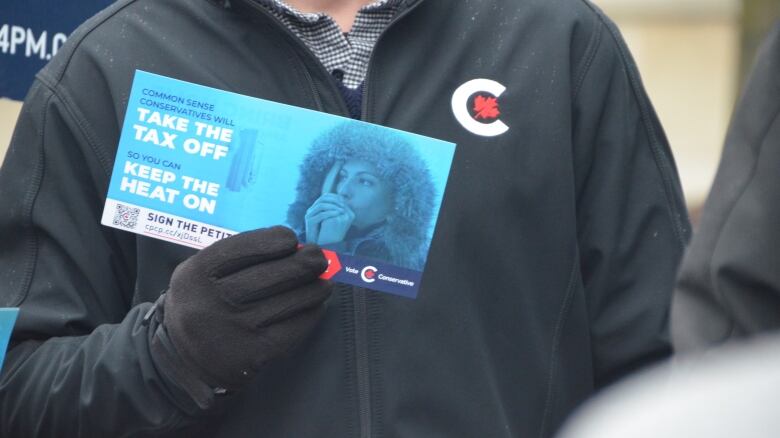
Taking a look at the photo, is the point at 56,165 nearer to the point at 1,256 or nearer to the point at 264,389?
the point at 1,256

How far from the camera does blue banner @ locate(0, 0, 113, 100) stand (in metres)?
2.66

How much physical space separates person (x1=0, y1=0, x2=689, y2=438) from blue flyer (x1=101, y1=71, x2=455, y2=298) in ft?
0.19

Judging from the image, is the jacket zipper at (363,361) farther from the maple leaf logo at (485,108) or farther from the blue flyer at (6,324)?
the blue flyer at (6,324)

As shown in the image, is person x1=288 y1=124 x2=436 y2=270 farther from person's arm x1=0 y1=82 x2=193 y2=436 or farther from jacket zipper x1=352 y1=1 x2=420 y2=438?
person's arm x1=0 y1=82 x2=193 y2=436

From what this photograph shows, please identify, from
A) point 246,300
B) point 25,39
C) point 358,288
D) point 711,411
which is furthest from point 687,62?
point 711,411

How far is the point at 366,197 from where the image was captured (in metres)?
2.20

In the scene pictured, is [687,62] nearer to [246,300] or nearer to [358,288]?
[358,288]

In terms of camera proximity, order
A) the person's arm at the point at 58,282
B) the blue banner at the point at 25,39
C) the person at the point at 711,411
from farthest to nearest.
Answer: the blue banner at the point at 25,39 < the person's arm at the point at 58,282 < the person at the point at 711,411

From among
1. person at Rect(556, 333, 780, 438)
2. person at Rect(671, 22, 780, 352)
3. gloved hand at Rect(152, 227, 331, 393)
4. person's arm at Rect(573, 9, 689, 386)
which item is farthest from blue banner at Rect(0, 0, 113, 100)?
person at Rect(556, 333, 780, 438)

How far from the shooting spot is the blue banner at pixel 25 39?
8.73 feet

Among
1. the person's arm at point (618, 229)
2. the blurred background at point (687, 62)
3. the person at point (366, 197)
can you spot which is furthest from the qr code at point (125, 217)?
the blurred background at point (687, 62)

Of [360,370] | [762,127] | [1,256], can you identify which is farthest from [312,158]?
[762,127]

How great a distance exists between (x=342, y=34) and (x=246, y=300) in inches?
19.6

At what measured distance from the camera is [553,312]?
7.54 feet
